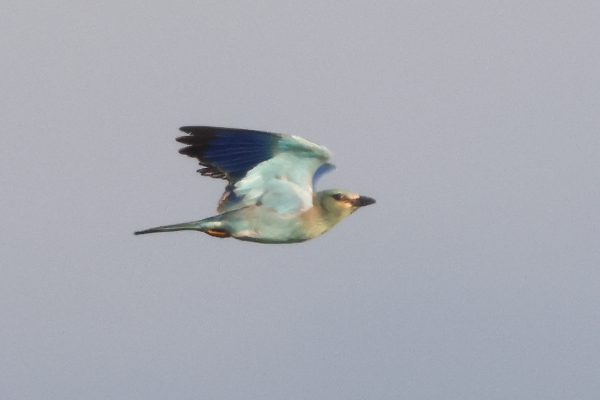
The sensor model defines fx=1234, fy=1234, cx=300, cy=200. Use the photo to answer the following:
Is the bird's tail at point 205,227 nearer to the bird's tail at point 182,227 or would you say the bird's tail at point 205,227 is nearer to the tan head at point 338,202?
the bird's tail at point 182,227

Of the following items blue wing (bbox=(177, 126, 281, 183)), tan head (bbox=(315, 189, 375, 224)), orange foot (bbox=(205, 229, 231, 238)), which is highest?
blue wing (bbox=(177, 126, 281, 183))

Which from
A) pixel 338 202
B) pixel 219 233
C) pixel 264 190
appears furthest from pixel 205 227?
pixel 338 202

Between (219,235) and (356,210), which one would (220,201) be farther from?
(356,210)

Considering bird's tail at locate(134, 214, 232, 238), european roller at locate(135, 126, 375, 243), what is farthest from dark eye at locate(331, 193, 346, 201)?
bird's tail at locate(134, 214, 232, 238)

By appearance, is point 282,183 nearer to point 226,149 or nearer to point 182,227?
point 226,149

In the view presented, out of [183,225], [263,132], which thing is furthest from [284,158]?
[183,225]

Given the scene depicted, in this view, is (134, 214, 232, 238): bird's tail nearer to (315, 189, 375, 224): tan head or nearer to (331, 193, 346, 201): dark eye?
(315, 189, 375, 224): tan head
